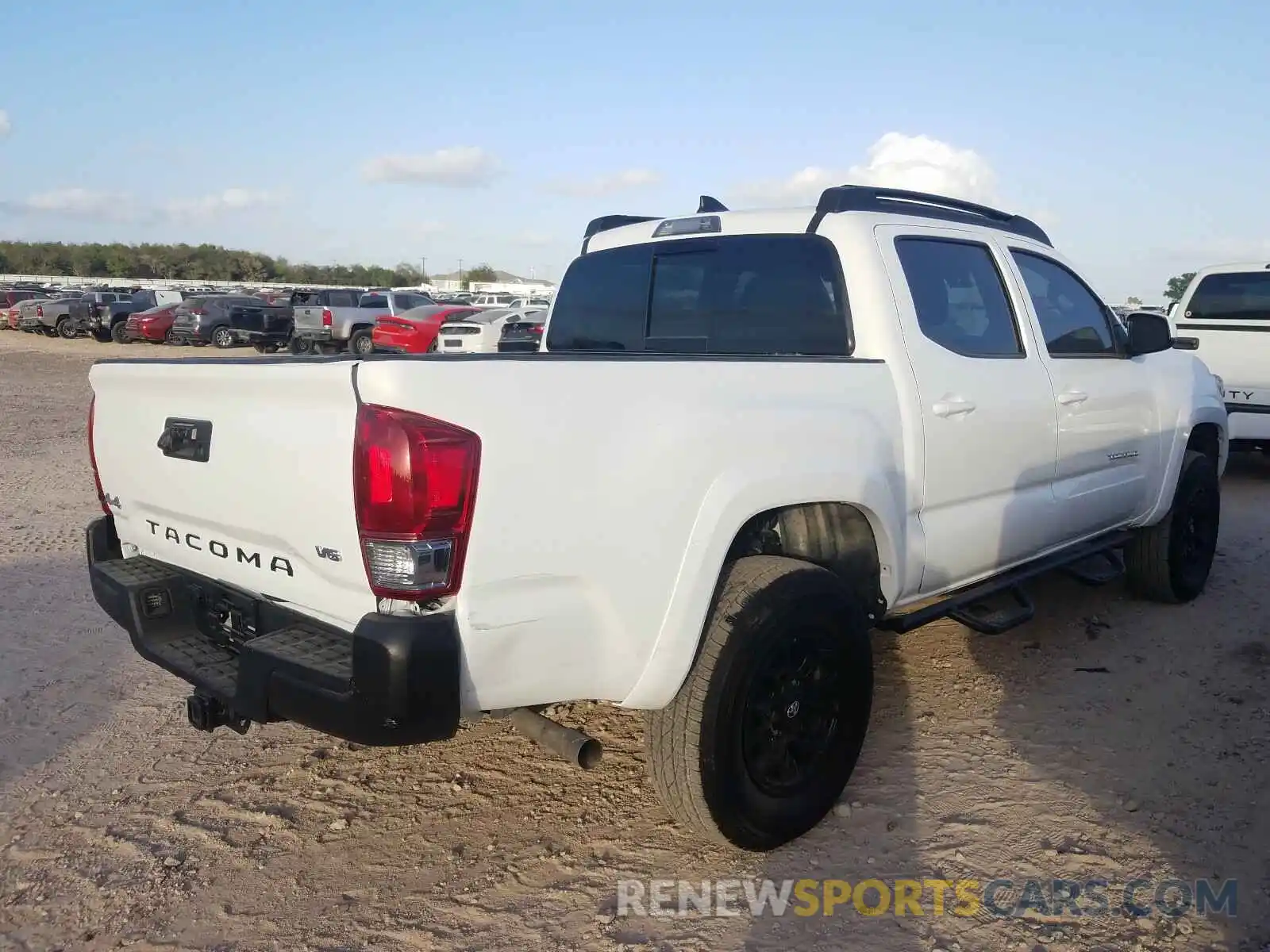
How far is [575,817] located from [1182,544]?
3.93m

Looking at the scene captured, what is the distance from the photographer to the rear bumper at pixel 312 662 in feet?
7.43

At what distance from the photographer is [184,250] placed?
92.3 m

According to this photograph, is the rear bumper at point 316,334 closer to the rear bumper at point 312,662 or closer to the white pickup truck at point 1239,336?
the white pickup truck at point 1239,336

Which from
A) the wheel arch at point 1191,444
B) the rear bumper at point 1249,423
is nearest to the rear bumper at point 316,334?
the rear bumper at point 1249,423

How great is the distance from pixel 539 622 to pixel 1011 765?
7.00 feet

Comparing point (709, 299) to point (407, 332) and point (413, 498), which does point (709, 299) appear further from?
point (407, 332)

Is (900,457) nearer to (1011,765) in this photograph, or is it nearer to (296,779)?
(1011,765)

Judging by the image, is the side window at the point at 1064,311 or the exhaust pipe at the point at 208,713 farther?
the side window at the point at 1064,311

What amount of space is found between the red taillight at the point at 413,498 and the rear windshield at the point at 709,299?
166cm

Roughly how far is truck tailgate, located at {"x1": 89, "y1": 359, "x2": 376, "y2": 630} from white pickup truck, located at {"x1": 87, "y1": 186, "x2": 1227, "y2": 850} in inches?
0.4

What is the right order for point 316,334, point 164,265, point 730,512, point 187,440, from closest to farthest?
point 730,512
point 187,440
point 316,334
point 164,265

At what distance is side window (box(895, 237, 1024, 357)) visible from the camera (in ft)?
12.0

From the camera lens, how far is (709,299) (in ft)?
13.1

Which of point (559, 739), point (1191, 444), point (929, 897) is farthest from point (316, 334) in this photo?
point (929, 897)
